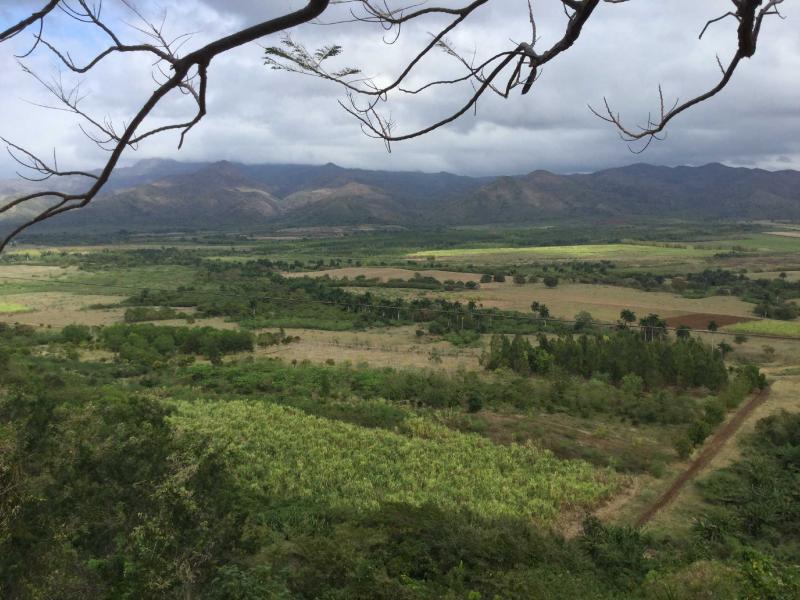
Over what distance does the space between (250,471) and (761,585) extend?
1234cm

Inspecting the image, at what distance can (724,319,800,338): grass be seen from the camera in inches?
1433

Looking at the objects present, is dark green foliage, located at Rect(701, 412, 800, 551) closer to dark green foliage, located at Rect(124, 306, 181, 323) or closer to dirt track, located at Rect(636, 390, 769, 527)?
dirt track, located at Rect(636, 390, 769, 527)

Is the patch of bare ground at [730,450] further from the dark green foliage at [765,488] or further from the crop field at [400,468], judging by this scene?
the crop field at [400,468]

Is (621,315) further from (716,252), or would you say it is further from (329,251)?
(329,251)

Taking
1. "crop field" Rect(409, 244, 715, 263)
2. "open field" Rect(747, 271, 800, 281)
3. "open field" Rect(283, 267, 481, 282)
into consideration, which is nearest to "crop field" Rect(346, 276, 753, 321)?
"open field" Rect(283, 267, 481, 282)

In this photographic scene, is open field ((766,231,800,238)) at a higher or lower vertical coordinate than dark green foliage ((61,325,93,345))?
higher

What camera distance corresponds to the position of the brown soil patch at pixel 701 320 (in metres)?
39.2

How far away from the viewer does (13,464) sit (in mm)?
7887

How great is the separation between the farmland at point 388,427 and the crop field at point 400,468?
0.30 ft

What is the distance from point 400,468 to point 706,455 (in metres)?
9.78

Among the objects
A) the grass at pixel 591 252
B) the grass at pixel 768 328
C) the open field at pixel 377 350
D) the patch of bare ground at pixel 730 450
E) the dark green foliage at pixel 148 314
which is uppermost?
the grass at pixel 591 252

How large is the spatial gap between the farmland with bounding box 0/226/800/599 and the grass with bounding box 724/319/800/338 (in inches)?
10.4

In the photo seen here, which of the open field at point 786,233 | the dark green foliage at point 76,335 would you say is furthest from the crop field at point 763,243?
the dark green foliage at point 76,335

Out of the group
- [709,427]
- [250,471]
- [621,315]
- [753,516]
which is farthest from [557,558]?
[621,315]
